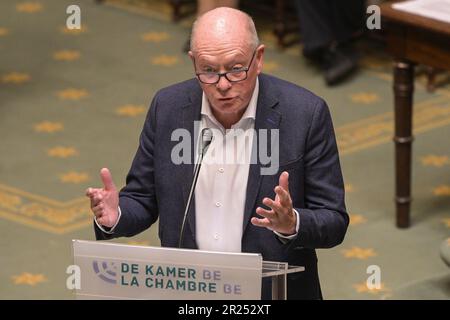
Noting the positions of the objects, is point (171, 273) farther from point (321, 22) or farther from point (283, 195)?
point (321, 22)

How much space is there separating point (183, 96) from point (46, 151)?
3537 mm

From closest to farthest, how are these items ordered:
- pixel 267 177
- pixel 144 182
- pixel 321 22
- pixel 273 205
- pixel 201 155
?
pixel 273 205, pixel 201 155, pixel 267 177, pixel 144 182, pixel 321 22

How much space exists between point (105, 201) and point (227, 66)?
51cm

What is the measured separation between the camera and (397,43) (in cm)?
565

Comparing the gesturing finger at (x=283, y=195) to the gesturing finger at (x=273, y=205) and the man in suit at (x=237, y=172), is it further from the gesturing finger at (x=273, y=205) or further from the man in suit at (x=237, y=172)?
the man in suit at (x=237, y=172)

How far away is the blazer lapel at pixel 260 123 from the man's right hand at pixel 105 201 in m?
0.38

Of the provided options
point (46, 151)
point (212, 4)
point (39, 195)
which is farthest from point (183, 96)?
point (212, 4)

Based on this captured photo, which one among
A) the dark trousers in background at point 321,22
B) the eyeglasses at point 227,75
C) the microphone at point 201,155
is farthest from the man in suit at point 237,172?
the dark trousers in background at point 321,22

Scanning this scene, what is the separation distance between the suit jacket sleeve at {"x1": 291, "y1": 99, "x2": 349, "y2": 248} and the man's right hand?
545 millimetres

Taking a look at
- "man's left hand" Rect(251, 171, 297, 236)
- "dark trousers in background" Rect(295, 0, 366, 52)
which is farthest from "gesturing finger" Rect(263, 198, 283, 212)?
"dark trousers in background" Rect(295, 0, 366, 52)

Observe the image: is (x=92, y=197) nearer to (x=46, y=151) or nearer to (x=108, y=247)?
(x=108, y=247)

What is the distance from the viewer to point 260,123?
3416 millimetres

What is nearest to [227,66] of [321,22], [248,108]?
[248,108]

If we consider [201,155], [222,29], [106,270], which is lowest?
[106,270]
